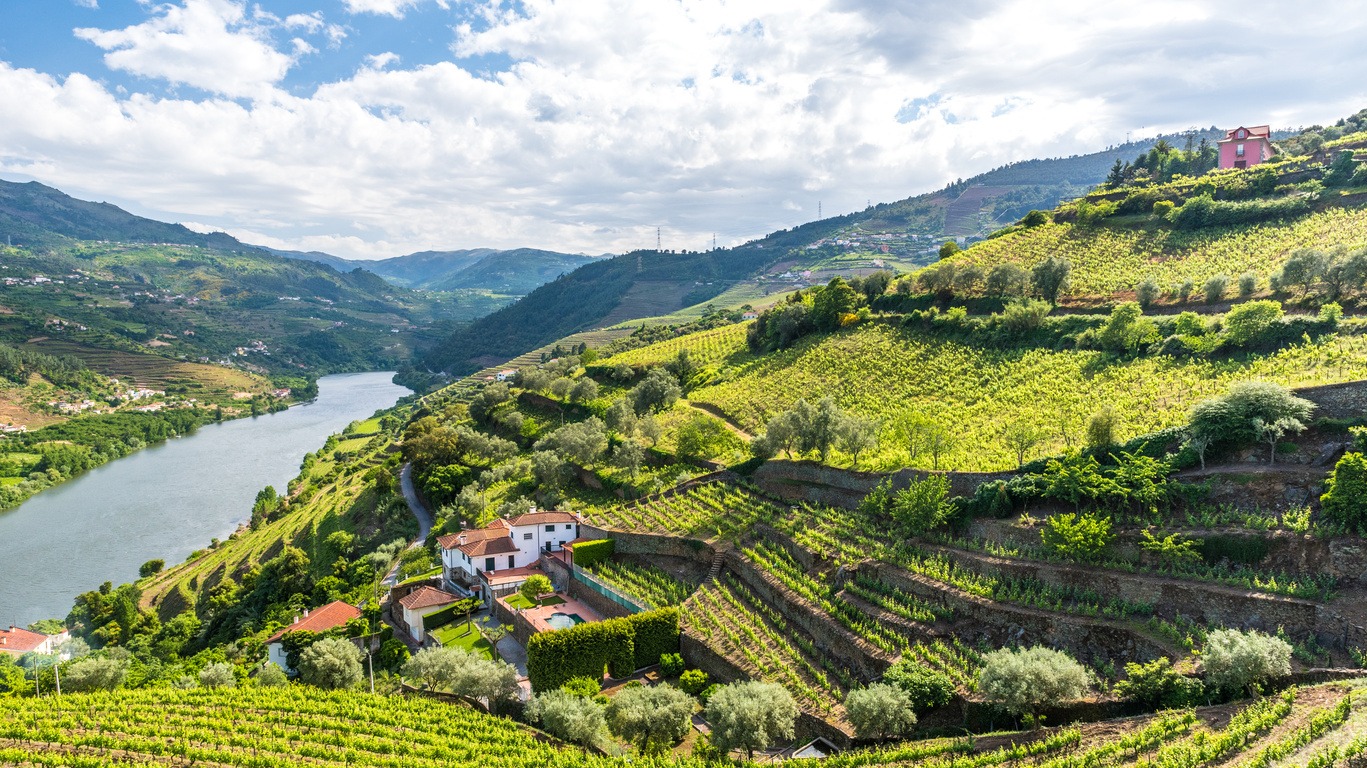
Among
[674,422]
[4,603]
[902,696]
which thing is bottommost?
[4,603]

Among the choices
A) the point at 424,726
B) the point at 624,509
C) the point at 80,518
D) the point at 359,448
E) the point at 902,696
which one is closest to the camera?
the point at 902,696

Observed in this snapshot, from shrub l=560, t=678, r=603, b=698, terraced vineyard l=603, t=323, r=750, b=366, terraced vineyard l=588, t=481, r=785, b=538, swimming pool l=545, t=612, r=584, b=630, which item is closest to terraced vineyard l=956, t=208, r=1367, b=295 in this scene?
terraced vineyard l=603, t=323, r=750, b=366

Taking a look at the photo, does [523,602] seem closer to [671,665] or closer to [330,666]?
[330,666]

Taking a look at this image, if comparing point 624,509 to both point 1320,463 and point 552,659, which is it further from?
point 1320,463

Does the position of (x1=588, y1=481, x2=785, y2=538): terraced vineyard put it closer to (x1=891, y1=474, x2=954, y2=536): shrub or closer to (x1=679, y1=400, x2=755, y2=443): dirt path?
(x1=679, y1=400, x2=755, y2=443): dirt path

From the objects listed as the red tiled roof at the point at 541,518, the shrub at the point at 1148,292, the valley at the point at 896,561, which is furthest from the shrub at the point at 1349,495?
the red tiled roof at the point at 541,518

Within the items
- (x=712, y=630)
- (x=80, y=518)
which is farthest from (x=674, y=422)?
(x=80, y=518)

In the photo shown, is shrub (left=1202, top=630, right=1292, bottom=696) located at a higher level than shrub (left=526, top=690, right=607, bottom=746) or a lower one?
higher
